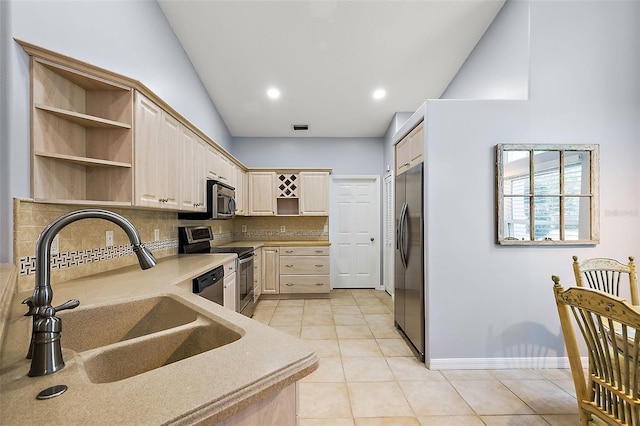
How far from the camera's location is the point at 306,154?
5.16 meters

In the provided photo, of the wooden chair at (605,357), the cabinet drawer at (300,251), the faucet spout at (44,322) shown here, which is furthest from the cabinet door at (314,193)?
the faucet spout at (44,322)

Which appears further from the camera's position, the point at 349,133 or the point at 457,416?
the point at 349,133

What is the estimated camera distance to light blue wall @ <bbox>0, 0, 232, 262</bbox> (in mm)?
1320

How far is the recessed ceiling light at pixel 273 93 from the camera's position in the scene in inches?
144

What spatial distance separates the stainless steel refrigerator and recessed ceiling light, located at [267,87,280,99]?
79.5 inches

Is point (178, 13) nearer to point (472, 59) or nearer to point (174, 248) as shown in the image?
point (174, 248)

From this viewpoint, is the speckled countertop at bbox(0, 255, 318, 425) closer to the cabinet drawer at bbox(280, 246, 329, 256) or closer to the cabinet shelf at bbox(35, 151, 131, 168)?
the cabinet shelf at bbox(35, 151, 131, 168)

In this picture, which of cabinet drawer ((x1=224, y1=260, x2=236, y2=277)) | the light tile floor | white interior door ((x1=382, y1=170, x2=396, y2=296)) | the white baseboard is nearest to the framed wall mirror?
the white baseboard

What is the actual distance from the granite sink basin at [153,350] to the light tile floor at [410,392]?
3.82 feet

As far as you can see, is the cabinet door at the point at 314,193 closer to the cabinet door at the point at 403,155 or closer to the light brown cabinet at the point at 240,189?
the light brown cabinet at the point at 240,189

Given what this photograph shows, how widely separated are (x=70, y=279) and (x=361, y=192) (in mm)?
4307

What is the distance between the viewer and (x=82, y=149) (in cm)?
173

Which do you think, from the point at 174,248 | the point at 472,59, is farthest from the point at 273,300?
the point at 472,59

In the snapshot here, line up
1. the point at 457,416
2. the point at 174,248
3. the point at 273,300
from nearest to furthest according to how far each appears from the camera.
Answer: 1. the point at 457,416
2. the point at 174,248
3. the point at 273,300
